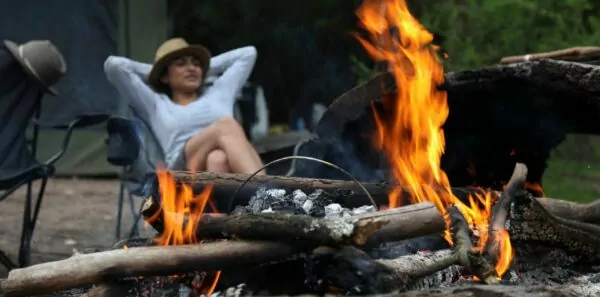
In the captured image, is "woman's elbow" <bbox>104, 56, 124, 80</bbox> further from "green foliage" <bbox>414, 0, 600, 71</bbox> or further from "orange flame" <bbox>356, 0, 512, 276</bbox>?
"green foliage" <bbox>414, 0, 600, 71</bbox>

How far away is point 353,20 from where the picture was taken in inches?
443

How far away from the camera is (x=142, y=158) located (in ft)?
17.8

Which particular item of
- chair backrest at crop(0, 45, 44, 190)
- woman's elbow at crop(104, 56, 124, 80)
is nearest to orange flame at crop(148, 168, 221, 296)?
chair backrest at crop(0, 45, 44, 190)

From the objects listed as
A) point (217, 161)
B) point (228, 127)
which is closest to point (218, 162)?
point (217, 161)

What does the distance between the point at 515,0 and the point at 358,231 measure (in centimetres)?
609

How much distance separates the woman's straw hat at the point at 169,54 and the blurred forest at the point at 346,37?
11.1 ft

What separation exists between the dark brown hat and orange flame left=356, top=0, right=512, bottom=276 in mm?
2362

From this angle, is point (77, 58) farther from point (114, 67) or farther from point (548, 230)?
point (548, 230)

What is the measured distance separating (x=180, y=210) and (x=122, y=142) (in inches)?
102

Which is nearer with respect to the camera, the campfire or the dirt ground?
the campfire

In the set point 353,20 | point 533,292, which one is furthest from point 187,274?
point 353,20

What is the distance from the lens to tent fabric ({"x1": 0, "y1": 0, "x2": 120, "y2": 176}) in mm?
8859

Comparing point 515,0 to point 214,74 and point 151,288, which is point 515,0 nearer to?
point 214,74

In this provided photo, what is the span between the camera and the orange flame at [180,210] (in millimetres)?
2562
